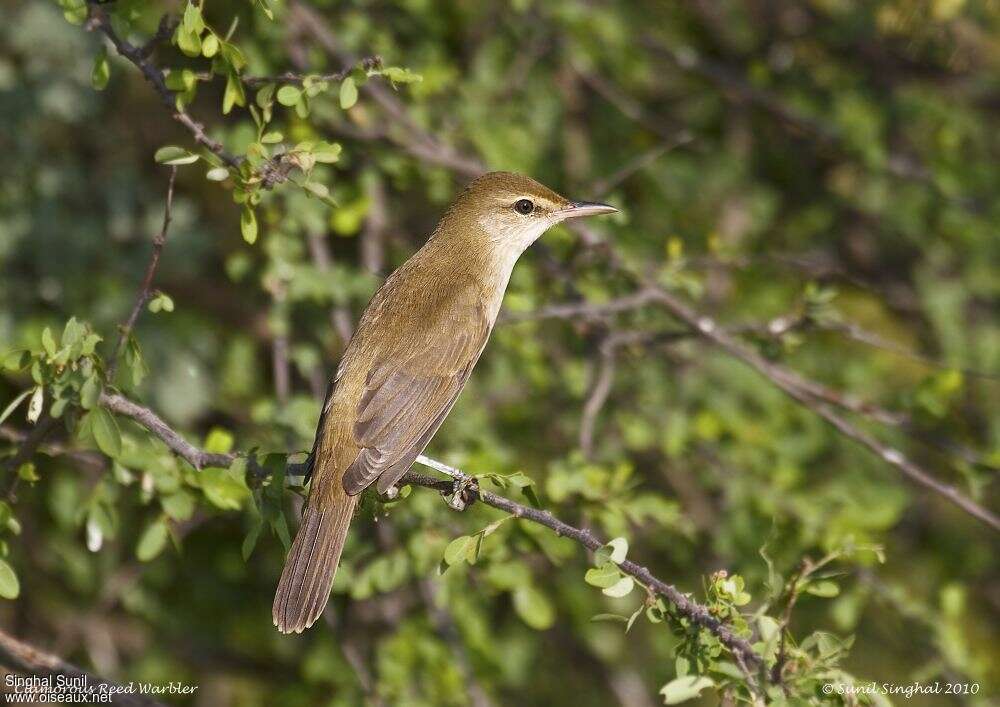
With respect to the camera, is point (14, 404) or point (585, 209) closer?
point (14, 404)

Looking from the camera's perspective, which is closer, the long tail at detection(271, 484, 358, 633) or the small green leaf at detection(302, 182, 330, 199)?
the small green leaf at detection(302, 182, 330, 199)

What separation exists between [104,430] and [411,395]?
1.20m

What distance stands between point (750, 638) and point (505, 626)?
2.82 metres


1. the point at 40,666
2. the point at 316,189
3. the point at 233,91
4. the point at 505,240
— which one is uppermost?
the point at 233,91

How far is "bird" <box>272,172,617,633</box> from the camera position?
3324 millimetres

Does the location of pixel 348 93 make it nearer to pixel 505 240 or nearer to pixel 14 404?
pixel 14 404

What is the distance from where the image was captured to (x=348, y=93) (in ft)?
9.19

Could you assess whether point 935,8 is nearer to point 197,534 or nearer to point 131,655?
point 197,534

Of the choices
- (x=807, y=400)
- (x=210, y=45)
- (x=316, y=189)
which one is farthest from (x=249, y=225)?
(x=807, y=400)

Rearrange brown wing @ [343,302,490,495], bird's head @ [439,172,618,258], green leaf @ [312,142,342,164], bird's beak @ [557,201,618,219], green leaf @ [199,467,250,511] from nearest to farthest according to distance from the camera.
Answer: green leaf @ [312,142,342,164] < green leaf @ [199,467,250,511] < brown wing @ [343,302,490,495] < bird's beak @ [557,201,618,219] < bird's head @ [439,172,618,258]

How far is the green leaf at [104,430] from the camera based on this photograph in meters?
2.72

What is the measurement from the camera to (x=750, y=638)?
2.85 metres

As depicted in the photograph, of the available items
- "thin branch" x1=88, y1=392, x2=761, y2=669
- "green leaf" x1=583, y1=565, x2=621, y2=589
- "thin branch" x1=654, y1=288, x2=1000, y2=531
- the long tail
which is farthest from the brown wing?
"green leaf" x1=583, y1=565, x2=621, y2=589

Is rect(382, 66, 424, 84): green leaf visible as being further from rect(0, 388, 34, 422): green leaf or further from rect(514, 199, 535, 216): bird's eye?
rect(514, 199, 535, 216): bird's eye
